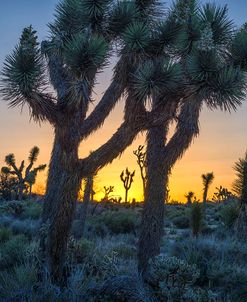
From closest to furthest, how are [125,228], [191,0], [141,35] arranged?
1. [141,35]
2. [191,0]
3. [125,228]

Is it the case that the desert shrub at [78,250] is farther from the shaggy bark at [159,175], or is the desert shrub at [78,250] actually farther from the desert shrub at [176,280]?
the desert shrub at [176,280]

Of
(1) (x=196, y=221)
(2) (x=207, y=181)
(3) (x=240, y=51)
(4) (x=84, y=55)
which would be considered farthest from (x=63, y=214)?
(2) (x=207, y=181)

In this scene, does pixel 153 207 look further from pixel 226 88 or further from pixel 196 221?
pixel 196 221

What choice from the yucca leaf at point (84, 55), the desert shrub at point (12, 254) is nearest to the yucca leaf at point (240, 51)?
the yucca leaf at point (84, 55)

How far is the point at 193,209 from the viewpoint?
1791 cm

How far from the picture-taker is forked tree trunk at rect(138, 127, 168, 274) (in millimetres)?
10266

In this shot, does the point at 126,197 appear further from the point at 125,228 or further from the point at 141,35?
the point at 141,35

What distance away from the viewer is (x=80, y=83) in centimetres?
833

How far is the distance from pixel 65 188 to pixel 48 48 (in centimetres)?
304

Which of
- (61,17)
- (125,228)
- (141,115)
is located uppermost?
(61,17)

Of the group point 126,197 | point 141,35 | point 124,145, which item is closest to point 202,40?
point 141,35

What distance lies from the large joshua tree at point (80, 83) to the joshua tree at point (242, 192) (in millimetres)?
6258

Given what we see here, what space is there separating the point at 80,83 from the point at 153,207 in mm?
3409

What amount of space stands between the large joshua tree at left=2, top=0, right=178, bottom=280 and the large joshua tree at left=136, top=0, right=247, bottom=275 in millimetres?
285
